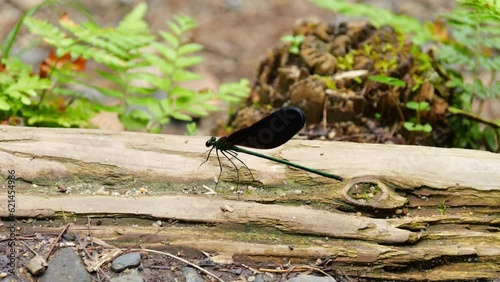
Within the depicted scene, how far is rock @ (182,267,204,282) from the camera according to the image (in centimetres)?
234

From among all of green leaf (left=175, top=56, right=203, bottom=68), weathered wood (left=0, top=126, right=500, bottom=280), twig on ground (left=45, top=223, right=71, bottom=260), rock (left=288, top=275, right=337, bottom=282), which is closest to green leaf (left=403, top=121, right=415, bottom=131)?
weathered wood (left=0, top=126, right=500, bottom=280)

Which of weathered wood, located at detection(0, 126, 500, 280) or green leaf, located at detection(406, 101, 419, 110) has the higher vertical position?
green leaf, located at detection(406, 101, 419, 110)

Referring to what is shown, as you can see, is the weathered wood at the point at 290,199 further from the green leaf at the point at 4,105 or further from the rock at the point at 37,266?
the green leaf at the point at 4,105

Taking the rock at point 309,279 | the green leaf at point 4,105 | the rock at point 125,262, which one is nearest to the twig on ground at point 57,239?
the rock at point 125,262

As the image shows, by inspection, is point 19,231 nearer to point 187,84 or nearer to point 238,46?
point 187,84

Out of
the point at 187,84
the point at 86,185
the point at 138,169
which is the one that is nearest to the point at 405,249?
the point at 138,169

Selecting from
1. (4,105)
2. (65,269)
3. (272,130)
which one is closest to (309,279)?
(272,130)

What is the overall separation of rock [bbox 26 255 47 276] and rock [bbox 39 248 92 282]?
0.07 ft

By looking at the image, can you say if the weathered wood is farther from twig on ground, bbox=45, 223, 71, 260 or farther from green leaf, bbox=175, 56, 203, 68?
green leaf, bbox=175, 56, 203, 68

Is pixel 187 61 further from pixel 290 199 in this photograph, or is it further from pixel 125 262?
pixel 125 262

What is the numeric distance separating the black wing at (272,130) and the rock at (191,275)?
2.24 feet

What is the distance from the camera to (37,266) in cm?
225

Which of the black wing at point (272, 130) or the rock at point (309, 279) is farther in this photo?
the black wing at point (272, 130)

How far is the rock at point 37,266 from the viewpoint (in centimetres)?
224
